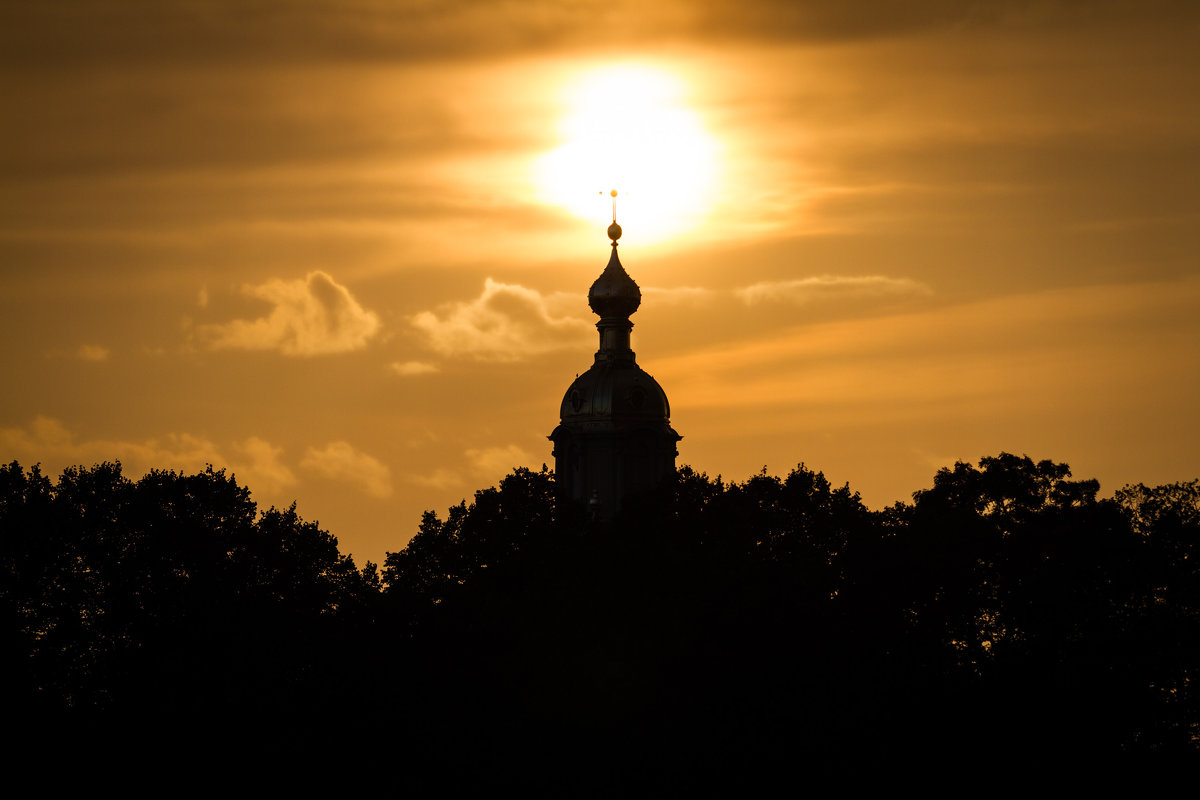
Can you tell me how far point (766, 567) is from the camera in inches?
3073

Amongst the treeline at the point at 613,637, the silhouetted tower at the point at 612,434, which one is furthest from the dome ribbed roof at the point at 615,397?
the treeline at the point at 613,637

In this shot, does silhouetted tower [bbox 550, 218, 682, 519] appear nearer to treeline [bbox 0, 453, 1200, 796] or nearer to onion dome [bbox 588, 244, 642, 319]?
A: onion dome [bbox 588, 244, 642, 319]

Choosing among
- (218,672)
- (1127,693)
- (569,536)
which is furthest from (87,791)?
(1127,693)

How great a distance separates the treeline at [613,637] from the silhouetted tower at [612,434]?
23581mm

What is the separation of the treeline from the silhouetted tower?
2358 centimetres

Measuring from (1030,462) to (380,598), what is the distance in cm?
3031

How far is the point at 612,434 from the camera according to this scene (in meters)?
112

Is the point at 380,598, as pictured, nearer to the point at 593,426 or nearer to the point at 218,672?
the point at 218,672

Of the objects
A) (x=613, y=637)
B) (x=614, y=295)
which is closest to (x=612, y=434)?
(x=614, y=295)

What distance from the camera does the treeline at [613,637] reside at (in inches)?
2749

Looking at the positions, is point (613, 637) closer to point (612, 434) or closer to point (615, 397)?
point (612, 434)

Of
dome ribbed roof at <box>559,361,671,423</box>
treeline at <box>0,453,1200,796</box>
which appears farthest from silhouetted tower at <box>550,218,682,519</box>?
treeline at <box>0,453,1200,796</box>

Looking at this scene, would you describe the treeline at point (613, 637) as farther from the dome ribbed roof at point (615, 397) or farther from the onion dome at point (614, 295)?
the onion dome at point (614, 295)

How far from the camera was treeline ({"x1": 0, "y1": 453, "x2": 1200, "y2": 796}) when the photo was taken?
69812 millimetres
